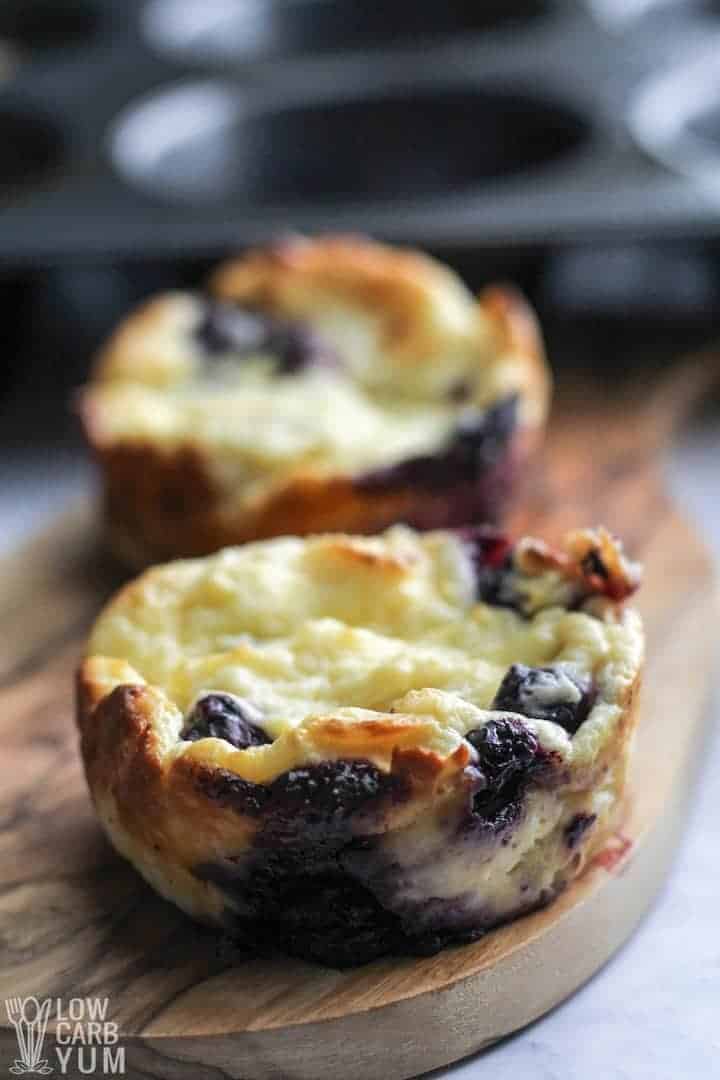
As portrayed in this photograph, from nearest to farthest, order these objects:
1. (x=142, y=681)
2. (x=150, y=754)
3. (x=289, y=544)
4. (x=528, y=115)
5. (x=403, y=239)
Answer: (x=150, y=754) → (x=142, y=681) → (x=289, y=544) → (x=403, y=239) → (x=528, y=115)

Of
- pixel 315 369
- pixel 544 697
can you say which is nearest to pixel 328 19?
pixel 315 369

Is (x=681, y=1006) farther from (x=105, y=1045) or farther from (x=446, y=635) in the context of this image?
(x=105, y=1045)

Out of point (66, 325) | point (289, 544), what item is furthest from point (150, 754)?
point (66, 325)

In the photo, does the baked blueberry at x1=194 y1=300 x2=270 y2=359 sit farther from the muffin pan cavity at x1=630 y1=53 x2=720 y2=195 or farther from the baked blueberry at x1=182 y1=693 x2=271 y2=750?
the baked blueberry at x1=182 y1=693 x2=271 y2=750

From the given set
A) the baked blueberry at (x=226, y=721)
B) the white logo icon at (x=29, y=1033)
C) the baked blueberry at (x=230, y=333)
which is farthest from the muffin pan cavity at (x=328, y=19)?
the white logo icon at (x=29, y=1033)

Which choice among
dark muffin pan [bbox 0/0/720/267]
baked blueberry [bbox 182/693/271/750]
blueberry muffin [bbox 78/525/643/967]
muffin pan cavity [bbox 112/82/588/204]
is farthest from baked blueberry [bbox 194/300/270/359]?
baked blueberry [bbox 182/693/271/750]

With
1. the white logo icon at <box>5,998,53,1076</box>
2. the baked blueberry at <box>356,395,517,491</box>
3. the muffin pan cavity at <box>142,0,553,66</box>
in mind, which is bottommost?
the white logo icon at <box>5,998,53,1076</box>

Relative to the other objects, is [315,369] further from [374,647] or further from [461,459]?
[374,647]
